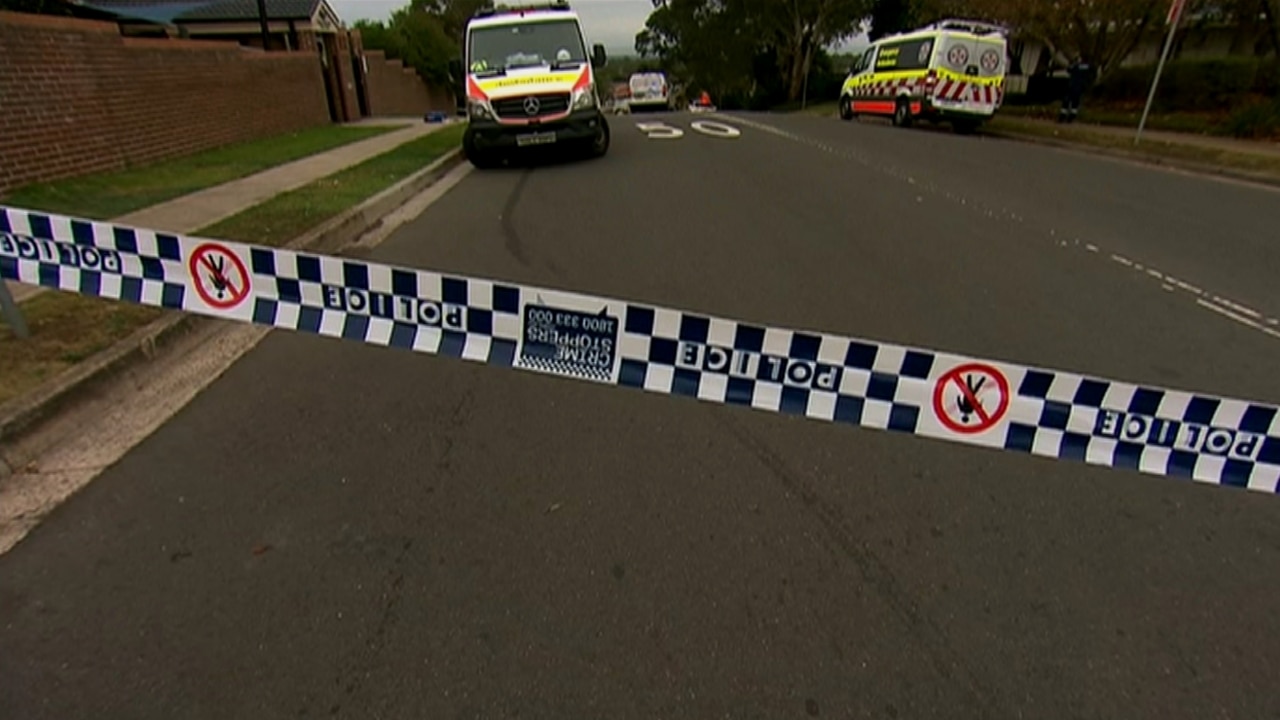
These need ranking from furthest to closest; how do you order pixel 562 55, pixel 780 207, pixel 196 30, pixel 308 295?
pixel 196 30 → pixel 562 55 → pixel 780 207 → pixel 308 295

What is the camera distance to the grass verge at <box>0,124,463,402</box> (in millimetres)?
3502

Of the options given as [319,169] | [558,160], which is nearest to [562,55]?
[558,160]

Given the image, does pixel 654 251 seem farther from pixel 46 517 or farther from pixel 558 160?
pixel 558 160

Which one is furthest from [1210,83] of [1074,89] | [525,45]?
[525,45]

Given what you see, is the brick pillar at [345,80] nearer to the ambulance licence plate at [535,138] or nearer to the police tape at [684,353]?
the ambulance licence plate at [535,138]

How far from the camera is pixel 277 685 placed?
1.97 metres

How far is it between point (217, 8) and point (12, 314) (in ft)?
89.2

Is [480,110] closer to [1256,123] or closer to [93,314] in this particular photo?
[93,314]

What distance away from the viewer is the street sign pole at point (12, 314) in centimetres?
371

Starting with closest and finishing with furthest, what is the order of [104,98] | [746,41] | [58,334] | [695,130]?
[58,334]
[104,98]
[695,130]
[746,41]

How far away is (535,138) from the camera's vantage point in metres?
10.6

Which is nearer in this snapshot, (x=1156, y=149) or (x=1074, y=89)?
(x=1156, y=149)

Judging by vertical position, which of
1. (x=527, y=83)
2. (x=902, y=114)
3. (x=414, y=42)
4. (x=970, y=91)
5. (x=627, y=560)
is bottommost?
(x=627, y=560)

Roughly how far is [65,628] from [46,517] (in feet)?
2.49
